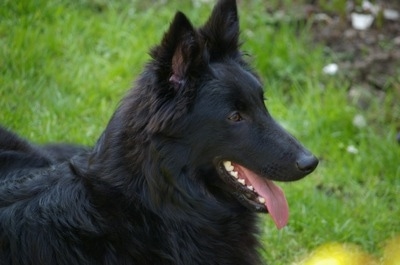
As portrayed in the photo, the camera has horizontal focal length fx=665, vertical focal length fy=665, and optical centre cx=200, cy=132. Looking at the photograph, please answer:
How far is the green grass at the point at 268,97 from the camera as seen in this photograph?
4.96 m

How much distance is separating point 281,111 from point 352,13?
1.71 m

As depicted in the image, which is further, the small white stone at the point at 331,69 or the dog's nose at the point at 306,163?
the small white stone at the point at 331,69

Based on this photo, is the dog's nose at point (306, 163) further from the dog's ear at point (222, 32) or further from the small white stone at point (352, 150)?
the small white stone at point (352, 150)

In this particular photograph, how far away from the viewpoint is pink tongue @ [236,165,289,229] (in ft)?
11.6

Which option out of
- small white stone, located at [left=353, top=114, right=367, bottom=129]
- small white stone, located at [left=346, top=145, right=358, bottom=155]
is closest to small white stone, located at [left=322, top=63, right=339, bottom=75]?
small white stone, located at [left=353, top=114, right=367, bottom=129]

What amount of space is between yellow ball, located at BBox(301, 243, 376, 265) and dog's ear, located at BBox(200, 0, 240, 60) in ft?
5.66

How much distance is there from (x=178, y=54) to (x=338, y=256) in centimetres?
214

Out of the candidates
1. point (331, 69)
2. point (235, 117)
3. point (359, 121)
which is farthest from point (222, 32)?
point (331, 69)

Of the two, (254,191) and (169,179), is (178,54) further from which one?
(254,191)

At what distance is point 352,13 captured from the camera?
7094 millimetres

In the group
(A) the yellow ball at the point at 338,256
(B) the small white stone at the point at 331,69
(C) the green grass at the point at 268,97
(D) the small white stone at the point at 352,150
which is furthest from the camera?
(B) the small white stone at the point at 331,69

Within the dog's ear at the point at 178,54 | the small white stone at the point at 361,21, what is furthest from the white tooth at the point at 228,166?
the small white stone at the point at 361,21

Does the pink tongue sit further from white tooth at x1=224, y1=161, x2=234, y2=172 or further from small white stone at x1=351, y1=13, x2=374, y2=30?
small white stone at x1=351, y1=13, x2=374, y2=30

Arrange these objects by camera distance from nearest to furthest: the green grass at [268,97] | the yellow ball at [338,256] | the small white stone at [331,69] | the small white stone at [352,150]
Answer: the yellow ball at [338,256] → the green grass at [268,97] → the small white stone at [352,150] → the small white stone at [331,69]
